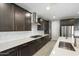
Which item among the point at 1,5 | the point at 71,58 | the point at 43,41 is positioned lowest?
the point at 43,41

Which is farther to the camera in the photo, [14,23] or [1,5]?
[14,23]

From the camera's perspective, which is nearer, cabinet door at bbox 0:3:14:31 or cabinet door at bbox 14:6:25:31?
cabinet door at bbox 0:3:14:31

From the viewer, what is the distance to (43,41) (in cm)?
433

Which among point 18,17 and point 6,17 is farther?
point 18,17

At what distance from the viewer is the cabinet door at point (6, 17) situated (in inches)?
65.7

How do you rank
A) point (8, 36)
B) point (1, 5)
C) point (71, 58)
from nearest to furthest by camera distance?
point (71, 58) → point (1, 5) → point (8, 36)

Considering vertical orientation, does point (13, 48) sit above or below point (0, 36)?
below

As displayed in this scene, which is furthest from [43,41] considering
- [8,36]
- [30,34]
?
[8,36]

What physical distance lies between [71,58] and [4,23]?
4.78 ft

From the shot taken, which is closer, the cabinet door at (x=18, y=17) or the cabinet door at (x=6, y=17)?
the cabinet door at (x=6, y=17)

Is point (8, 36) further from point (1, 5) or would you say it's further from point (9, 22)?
point (1, 5)

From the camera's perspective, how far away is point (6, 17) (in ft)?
5.96

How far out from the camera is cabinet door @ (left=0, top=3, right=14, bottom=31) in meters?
1.67

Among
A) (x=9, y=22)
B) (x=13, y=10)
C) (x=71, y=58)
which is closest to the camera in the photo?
(x=71, y=58)
